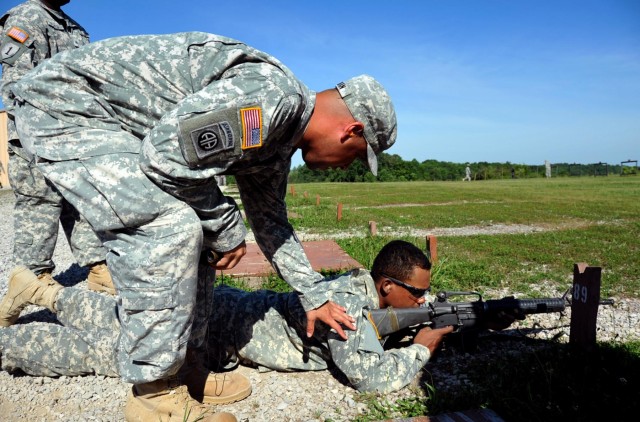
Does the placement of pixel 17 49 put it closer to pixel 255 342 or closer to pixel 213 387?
pixel 255 342

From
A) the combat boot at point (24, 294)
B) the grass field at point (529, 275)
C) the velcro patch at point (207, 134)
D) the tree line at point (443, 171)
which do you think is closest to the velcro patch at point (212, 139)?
the velcro patch at point (207, 134)

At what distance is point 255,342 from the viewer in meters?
2.80

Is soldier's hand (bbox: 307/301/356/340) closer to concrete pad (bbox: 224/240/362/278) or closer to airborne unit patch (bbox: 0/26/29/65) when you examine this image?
concrete pad (bbox: 224/240/362/278)

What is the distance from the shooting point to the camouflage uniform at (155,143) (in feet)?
5.84

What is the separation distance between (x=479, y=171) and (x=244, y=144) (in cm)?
4671

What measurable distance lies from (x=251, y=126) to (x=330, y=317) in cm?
113

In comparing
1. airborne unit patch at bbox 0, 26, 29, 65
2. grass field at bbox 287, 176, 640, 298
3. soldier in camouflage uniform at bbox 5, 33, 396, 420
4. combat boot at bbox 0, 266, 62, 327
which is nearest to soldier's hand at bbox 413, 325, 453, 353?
soldier in camouflage uniform at bbox 5, 33, 396, 420

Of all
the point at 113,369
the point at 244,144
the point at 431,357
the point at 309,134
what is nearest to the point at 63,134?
the point at 244,144

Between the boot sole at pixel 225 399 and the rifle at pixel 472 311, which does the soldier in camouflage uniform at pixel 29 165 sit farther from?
the rifle at pixel 472 311

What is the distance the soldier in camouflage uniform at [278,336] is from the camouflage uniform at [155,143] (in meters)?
0.76

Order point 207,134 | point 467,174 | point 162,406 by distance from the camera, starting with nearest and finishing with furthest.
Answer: point 207,134, point 162,406, point 467,174

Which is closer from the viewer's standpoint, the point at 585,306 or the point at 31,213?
the point at 585,306

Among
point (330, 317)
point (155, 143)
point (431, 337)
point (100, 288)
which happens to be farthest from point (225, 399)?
point (100, 288)

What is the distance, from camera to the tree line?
Answer: 4478 cm
